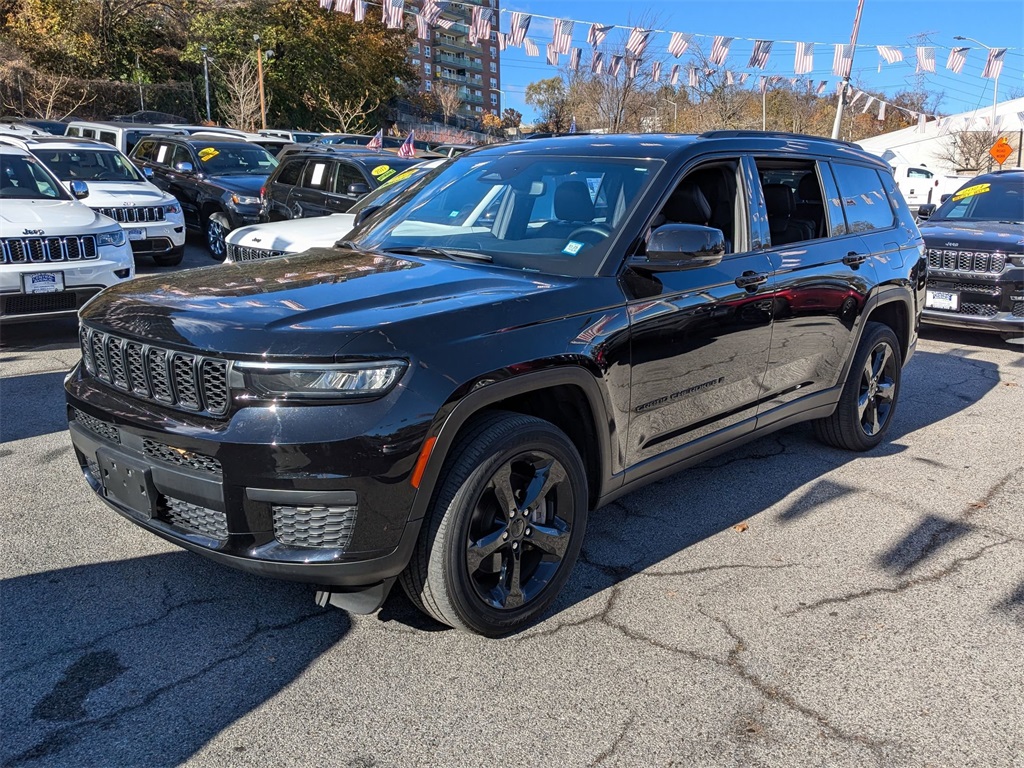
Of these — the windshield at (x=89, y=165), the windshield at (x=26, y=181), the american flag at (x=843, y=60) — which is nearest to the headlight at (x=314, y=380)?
the windshield at (x=26, y=181)

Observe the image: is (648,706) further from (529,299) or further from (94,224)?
(94,224)

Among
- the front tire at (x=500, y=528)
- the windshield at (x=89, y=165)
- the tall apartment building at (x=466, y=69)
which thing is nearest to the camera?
the front tire at (x=500, y=528)

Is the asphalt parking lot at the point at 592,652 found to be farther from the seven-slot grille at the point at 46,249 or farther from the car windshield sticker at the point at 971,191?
the car windshield sticker at the point at 971,191

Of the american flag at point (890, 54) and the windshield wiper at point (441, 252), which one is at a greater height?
the american flag at point (890, 54)

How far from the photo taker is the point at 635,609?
11.5 feet

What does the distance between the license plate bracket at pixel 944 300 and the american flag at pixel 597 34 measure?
14.2 meters

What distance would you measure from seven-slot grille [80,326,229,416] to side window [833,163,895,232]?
151 inches

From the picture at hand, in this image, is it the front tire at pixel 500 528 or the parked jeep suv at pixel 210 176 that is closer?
the front tire at pixel 500 528

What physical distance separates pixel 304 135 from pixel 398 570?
1042 inches

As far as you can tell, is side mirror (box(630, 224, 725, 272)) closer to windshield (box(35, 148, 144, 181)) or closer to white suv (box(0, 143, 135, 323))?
white suv (box(0, 143, 135, 323))

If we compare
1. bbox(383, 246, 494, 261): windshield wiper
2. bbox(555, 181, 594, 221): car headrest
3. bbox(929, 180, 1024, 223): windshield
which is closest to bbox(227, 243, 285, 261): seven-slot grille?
bbox(383, 246, 494, 261): windshield wiper

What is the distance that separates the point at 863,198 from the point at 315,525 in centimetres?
409

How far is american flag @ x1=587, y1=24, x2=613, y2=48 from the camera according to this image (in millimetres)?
20875

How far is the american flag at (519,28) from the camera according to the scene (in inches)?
802
